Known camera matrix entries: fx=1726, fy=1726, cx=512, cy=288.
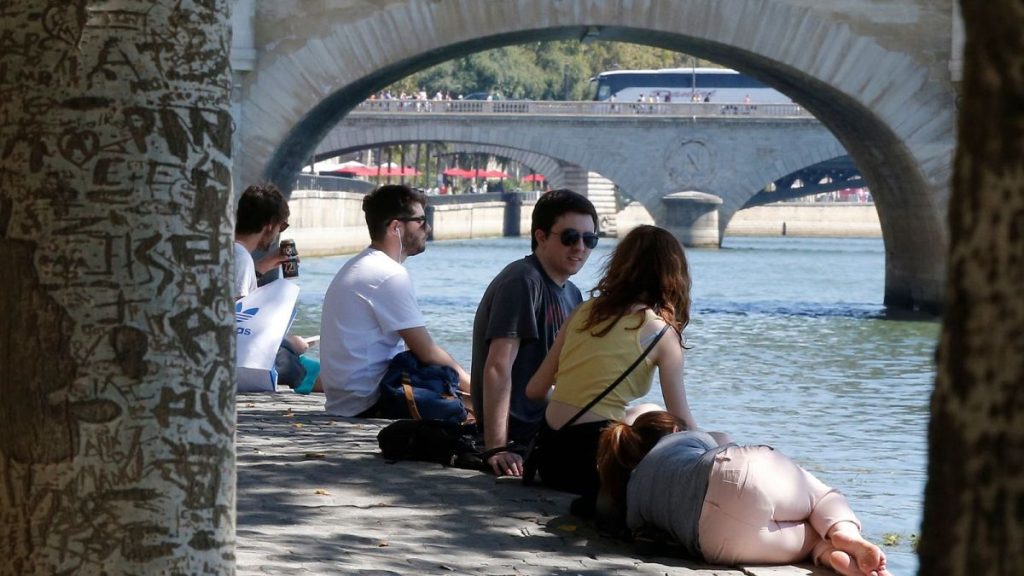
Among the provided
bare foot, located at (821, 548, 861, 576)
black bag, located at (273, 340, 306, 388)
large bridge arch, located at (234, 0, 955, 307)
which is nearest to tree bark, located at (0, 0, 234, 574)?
bare foot, located at (821, 548, 861, 576)

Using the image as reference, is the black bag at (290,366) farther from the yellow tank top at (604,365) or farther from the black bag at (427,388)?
the yellow tank top at (604,365)

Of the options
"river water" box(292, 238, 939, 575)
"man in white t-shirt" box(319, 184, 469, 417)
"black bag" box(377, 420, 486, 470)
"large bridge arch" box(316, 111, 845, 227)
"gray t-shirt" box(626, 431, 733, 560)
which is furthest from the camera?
"large bridge arch" box(316, 111, 845, 227)

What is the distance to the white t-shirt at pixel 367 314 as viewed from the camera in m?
6.50

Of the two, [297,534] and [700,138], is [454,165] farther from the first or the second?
[297,534]

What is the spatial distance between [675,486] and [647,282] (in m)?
0.81

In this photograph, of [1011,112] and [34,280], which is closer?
[1011,112]

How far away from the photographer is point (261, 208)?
23.4ft

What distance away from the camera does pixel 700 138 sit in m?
51.4

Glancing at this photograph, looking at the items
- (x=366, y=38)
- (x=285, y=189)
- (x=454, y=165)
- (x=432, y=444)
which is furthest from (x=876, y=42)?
(x=454, y=165)

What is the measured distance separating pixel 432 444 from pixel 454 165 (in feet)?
239

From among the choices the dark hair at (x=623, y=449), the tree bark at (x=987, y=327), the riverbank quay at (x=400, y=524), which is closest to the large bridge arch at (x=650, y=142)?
the riverbank quay at (x=400, y=524)

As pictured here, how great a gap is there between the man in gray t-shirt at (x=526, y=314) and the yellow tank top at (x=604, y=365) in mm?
449

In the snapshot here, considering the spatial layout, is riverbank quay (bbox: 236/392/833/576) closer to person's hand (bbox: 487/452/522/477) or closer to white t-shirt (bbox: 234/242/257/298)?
person's hand (bbox: 487/452/522/477)

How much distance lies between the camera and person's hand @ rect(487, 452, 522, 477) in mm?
5410
